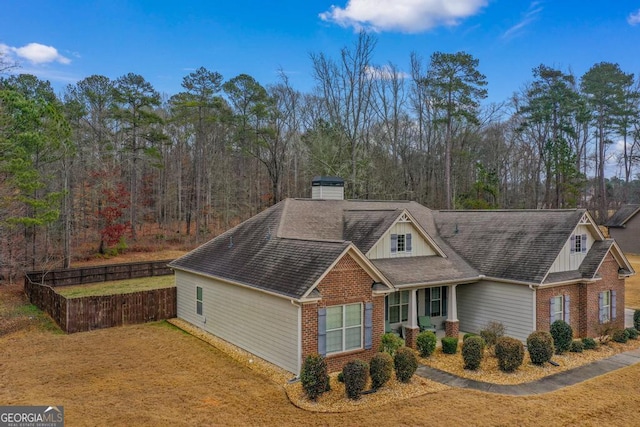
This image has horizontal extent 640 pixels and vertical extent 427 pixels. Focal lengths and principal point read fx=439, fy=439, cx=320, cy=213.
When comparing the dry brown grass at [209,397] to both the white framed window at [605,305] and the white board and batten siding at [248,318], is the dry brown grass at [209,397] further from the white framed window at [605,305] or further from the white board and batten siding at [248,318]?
the white framed window at [605,305]

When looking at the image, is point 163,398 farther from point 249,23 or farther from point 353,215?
point 249,23

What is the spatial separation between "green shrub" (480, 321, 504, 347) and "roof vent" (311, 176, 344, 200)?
9.44 metres

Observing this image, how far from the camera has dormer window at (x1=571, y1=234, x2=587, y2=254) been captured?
1680cm

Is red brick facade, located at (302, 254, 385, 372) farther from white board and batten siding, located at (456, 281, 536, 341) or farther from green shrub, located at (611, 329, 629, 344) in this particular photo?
green shrub, located at (611, 329, 629, 344)

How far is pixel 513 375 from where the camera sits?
A: 12.5 m

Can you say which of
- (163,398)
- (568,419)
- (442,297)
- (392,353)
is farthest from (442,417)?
(442,297)

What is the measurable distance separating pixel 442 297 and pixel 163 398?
38.4 ft

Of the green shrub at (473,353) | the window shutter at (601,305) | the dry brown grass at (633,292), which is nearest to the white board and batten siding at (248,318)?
the green shrub at (473,353)

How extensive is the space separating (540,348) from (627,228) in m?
37.2

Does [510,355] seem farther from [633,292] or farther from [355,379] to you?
[633,292]

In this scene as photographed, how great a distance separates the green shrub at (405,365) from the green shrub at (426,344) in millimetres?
2367

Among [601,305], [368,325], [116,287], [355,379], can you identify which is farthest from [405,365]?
[116,287]

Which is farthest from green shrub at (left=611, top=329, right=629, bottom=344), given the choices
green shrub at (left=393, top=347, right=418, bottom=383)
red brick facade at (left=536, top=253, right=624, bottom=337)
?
green shrub at (left=393, top=347, right=418, bottom=383)

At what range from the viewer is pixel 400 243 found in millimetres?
17141
